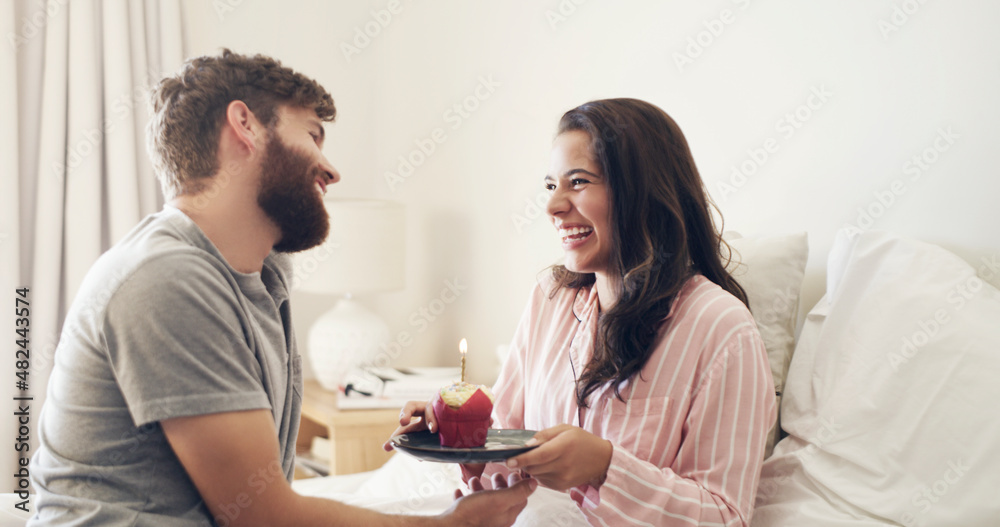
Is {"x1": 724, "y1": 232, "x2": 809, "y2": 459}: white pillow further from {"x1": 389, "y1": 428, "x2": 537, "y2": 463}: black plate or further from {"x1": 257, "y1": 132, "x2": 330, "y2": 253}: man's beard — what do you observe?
{"x1": 257, "y1": 132, "x2": 330, "y2": 253}: man's beard

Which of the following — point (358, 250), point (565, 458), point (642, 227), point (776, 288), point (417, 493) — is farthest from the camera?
point (358, 250)

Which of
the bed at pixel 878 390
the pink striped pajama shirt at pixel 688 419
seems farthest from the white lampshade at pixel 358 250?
the pink striped pajama shirt at pixel 688 419

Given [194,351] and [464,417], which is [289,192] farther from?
[464,417]

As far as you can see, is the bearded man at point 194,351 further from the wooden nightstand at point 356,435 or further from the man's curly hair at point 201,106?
the wooden nightstand at point 356,435

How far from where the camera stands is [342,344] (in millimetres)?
2812

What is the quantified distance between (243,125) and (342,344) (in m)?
1.69

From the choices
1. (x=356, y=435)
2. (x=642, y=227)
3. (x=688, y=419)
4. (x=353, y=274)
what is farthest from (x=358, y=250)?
(x=688, y=419)

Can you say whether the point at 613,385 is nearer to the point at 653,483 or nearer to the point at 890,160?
the point at 653,483

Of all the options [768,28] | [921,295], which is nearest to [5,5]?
[768,28]

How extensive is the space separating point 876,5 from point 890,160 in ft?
1.01

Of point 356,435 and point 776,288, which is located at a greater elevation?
point 776,288

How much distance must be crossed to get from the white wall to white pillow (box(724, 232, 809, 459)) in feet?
0.46

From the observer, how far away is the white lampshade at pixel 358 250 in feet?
9.13

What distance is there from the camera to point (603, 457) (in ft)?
3.85
